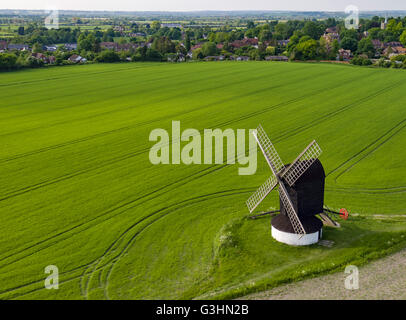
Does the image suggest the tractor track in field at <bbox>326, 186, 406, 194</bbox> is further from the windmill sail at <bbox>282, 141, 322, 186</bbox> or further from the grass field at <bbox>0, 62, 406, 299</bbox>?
the windmill sail at <bbox>282, 141, 322, 186</bbox>

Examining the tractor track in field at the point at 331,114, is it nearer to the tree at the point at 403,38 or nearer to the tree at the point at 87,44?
the tree at the point at 403,38

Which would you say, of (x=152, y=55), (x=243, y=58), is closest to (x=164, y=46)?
(x=152, y=55)

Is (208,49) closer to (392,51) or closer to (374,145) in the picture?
(392,51)

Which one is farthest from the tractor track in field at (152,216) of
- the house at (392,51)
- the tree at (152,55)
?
the house at (392,51)

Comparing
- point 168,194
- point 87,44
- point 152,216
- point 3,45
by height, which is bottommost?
point 152,216
